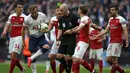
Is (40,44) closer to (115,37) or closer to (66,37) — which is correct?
(66,37)

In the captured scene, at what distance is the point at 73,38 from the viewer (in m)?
19.6

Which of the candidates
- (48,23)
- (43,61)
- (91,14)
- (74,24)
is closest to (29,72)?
(48,23)

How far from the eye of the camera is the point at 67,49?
768 inches

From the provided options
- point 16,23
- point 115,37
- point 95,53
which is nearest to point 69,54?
point 115,37

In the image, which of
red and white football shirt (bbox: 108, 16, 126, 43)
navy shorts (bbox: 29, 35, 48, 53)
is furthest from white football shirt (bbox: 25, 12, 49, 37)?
red and white football shirt (bbox: 108, 16, 126, 43)

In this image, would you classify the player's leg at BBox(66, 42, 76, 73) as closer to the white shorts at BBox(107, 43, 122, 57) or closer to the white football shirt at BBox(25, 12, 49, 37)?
the white shorts at BBox(107, 43, 122, 57)

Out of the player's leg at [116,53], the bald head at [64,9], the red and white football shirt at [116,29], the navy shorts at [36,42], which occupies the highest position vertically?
the bald head at [64,9]

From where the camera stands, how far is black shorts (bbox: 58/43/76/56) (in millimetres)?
19438

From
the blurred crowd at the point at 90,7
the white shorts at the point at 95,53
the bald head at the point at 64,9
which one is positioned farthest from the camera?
the blurred crowd at the point at 90,7

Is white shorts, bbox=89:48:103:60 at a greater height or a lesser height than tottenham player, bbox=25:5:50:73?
lesser

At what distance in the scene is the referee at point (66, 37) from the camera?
1938 cm

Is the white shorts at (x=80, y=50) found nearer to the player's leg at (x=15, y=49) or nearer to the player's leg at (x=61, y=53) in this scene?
the player's leg at (x=61, y=53)

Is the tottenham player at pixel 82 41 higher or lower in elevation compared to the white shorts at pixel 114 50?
higher

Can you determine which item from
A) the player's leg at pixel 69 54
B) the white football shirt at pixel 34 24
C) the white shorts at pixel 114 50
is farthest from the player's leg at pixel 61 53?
the white shorts at pixel 114 50
